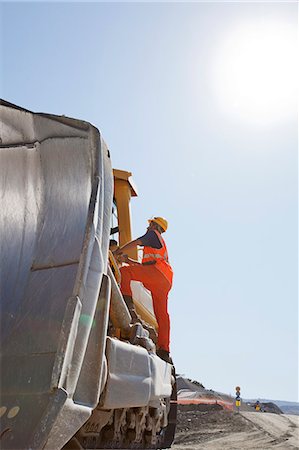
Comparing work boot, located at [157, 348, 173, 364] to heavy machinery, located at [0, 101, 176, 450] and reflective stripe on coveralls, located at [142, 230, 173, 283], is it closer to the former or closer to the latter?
reflective stripe on coveralls, located at [142, 230, 173, 283]

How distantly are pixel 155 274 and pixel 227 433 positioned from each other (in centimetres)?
654

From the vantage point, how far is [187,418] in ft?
40.8

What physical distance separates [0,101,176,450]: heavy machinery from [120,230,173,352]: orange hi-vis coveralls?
1.54 m

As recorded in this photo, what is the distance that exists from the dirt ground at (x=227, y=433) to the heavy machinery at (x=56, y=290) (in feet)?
19.4

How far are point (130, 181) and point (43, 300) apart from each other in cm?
358

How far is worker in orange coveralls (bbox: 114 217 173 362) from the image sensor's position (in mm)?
4586

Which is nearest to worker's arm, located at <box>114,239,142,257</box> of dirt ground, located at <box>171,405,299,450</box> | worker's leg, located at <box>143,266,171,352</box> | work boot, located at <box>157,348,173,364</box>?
worker's leg, located at <box>143,266,171,352</box>

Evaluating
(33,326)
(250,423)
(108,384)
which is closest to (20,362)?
(33,326)

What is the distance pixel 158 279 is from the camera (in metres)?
4.68

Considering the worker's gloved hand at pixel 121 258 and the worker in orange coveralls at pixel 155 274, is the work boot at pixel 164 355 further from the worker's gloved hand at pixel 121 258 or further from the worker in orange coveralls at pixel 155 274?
the worker's gloved hand at pixel 121 258

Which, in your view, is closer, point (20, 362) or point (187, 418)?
point (20, 362)

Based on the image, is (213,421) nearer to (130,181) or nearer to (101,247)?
(130,181)

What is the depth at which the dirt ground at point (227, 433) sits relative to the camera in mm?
8344

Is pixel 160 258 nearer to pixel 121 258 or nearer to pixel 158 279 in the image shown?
pixel 158 279
